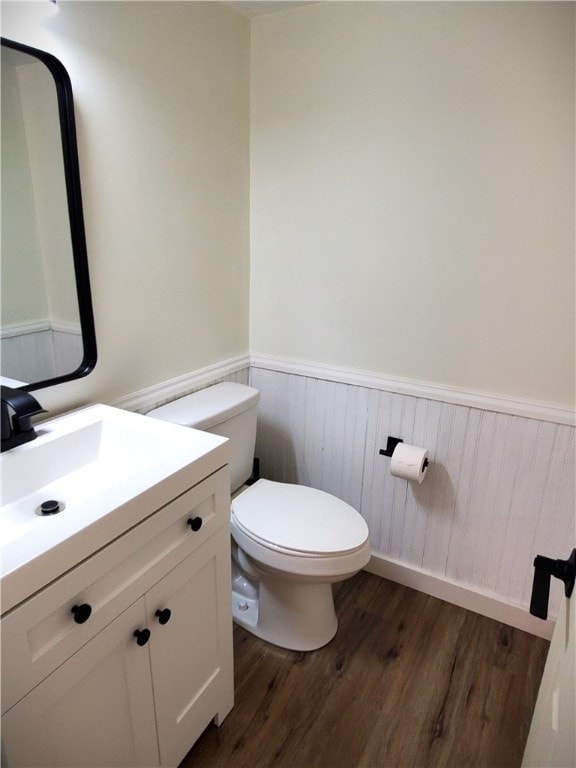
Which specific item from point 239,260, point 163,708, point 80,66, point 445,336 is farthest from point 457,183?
point 163,708

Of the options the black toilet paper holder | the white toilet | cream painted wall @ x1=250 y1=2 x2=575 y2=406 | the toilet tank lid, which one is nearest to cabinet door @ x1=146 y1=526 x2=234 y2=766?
the white toilet

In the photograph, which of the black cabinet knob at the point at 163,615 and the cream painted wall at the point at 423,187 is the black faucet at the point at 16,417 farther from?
the cream painted wall at the point at 423,187

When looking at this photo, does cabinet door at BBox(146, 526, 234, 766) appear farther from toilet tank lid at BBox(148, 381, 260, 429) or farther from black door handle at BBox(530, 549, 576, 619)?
black door handle at BBox(530, 549, 576, 619)

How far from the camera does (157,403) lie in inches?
64.7

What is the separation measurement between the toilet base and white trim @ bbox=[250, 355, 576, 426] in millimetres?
755

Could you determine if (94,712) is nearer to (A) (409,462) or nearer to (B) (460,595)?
(A) (409,462)

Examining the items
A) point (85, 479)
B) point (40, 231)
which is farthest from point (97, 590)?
point (40, 231)

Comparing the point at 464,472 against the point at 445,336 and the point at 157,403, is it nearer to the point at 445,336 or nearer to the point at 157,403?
the point at 445,336

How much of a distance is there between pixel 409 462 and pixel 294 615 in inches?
26.3

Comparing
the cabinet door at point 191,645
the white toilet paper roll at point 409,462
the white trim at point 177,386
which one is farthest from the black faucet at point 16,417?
the white toilet paper roll at point 409,462

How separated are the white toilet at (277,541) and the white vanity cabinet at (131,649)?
10.7 inches

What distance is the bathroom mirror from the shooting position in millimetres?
1128

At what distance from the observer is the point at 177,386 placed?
1.72m

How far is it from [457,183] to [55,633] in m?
1.59
